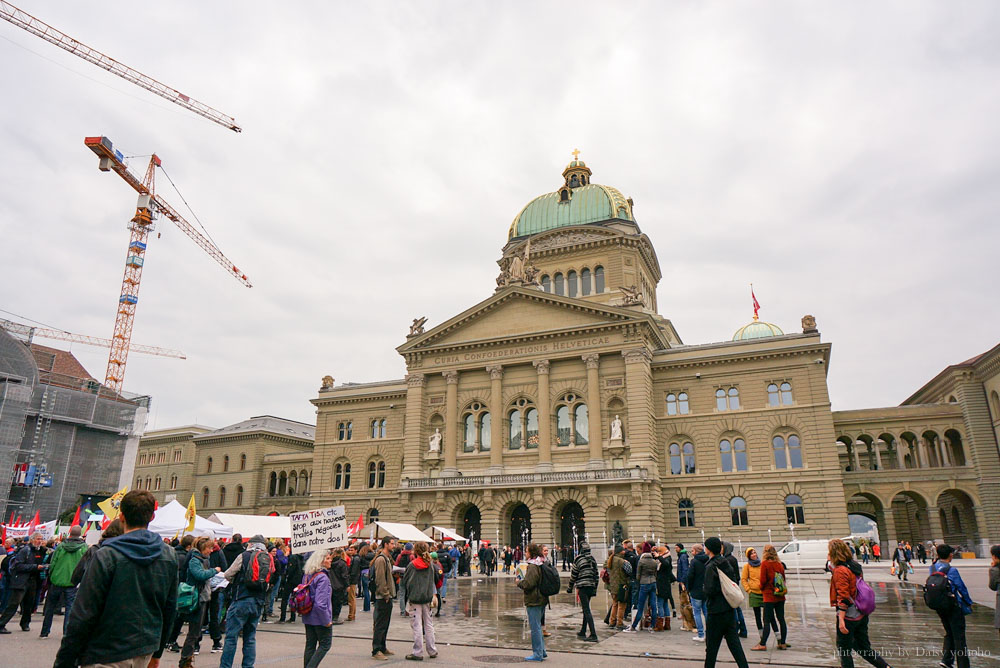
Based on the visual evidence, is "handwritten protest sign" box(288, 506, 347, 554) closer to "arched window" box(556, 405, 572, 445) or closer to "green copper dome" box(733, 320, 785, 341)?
"arched window" box(556, 405, 572, 445)

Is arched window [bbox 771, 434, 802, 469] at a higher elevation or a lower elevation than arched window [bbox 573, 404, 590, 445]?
lower

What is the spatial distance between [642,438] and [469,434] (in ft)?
43.5

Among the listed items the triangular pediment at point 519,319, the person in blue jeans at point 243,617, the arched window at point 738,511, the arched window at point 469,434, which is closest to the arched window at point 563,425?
the triangular pediment at point 519,319

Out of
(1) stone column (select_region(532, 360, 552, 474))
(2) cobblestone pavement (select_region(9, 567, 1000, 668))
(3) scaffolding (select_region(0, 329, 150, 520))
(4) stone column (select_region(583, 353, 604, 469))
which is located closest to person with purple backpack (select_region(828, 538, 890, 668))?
(2) cobblestone pavement (select_region(9, 567, 1000, 668))

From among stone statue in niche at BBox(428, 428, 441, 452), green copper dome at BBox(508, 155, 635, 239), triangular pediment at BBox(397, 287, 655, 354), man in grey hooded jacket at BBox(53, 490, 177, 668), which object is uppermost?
green copper dome at BBox(508, 155, 635, 239)

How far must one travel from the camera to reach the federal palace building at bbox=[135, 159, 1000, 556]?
1693 inches

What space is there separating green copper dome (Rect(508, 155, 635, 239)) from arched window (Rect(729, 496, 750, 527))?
2751 cm

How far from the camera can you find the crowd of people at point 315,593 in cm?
523

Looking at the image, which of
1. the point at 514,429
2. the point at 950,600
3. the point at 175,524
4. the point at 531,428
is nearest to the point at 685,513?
the point at 531,428

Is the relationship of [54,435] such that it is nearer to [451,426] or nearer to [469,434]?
[451,426]

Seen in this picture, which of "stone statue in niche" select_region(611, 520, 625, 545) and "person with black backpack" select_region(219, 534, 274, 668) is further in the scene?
"stone statue in niche" select_region(611, 520, 625, 545)

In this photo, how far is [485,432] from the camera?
164 ft

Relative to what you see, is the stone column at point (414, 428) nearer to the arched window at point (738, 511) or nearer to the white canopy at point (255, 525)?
the white canopy at point (255, 525)

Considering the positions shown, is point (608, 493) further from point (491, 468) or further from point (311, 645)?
point (311, 645)
